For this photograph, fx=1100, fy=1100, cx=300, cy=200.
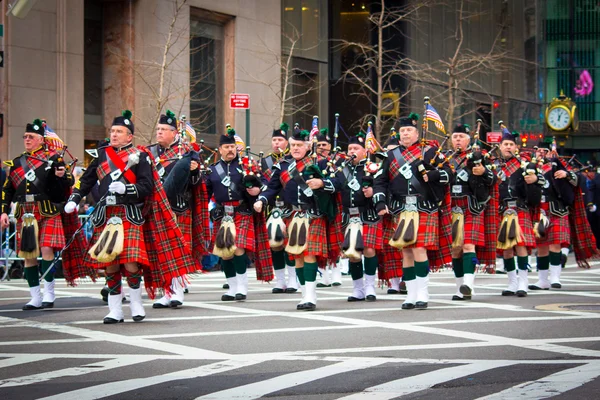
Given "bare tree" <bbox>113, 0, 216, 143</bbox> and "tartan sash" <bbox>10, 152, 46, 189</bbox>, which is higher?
"bare tree" <bbox>113, 0, 216, 143</bbox>

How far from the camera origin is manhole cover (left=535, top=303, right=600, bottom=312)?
12.0 meters

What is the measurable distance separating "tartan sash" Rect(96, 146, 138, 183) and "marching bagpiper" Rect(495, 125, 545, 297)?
5.40m

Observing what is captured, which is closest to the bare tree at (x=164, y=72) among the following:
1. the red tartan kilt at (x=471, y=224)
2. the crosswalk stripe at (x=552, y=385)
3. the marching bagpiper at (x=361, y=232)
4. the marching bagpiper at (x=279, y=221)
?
the marching bagpiper at (x=279, y=221)

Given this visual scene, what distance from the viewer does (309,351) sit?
8.69 metres

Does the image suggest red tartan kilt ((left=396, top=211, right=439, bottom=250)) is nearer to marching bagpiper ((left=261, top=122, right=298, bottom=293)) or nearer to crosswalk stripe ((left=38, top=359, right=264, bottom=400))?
marching bagpiper ((left=261, top=122, right=298, bottom=293))

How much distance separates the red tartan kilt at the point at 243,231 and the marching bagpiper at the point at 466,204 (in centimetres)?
260

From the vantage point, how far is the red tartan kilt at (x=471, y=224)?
13383mm

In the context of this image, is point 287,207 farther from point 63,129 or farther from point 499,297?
point 63,129

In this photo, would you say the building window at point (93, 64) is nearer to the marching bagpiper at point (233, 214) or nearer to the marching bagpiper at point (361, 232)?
the marching bagpiper at point (233, 214)

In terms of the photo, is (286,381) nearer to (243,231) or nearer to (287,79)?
(243,231)

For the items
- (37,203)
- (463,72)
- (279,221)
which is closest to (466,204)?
(279,221)

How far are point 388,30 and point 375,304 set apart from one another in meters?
25.3

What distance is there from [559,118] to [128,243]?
69.6 feet

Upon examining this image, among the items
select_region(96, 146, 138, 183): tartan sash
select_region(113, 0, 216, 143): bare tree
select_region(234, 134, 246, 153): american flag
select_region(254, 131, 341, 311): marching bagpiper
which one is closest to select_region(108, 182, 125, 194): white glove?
select_region(96, 146, 138, 183): tartan sash
